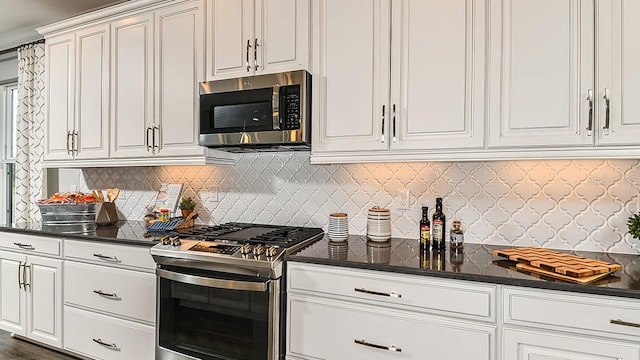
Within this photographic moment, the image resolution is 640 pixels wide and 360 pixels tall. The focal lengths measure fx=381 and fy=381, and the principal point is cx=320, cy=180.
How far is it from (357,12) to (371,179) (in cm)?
97

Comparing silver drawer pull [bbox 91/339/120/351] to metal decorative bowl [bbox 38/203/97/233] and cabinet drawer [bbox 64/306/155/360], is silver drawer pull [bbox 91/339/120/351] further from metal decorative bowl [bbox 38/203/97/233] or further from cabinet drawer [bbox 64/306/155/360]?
metal decorative bowl [bbox 38/203/97/233]

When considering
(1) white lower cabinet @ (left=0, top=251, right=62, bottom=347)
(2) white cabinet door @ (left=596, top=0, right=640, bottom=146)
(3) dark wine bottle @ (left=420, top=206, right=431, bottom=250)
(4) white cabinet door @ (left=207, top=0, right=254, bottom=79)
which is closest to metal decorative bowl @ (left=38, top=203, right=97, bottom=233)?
(1) white lower cabinet @ (left=0, top=251, right=62, bottom=347)

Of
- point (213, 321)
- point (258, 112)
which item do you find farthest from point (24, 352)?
point (258, 112)

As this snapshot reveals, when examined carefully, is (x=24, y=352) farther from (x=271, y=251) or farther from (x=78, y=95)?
(x=271, y=251)

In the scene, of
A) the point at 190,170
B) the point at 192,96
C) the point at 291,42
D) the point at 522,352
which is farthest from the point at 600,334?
the point at 190,170

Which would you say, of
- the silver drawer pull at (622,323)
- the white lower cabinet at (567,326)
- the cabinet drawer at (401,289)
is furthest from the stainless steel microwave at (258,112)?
the silver drawer pull at (622,323)

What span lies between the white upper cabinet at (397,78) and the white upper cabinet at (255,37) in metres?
0.13

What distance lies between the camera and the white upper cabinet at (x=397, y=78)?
1854 millimetres

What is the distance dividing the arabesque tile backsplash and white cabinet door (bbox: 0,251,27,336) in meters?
1.13

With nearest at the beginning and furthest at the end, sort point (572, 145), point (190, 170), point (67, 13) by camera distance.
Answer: point (572, 145), point (190, 170), point (67, 13)

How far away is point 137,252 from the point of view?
231 cm

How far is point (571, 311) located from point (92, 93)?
3325 mm

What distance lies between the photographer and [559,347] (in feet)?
4.55

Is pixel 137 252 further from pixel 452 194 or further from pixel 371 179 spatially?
pixel 452 194
